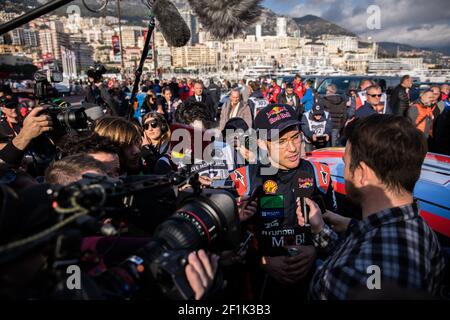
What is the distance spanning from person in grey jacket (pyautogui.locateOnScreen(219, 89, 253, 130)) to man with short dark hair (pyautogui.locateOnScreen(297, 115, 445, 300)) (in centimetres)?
504

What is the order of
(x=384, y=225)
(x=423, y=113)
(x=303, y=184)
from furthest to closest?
(x=423, y=113) → (x=303, y=184) → (x=384, y=225)

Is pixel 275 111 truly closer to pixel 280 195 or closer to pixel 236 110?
pixel 280 195

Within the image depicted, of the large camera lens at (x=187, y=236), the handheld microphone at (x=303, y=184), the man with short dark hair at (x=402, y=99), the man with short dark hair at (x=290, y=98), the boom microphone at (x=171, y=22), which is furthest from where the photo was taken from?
the man with short dark hair at (x=290, y=98)

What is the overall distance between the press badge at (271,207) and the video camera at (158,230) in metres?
0.76

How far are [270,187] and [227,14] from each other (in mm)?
1106

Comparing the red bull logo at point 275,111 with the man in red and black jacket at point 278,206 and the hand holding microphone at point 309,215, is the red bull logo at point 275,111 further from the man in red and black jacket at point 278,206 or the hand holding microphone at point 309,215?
the hand holding microphone at point 309,215

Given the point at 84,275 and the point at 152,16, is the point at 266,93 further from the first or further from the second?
the point at 84,275

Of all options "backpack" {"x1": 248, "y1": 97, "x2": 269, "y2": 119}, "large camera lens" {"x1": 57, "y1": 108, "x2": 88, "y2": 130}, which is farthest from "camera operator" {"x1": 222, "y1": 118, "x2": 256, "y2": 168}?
"backpack" {"x1": 248, "y1": 97, "x2": 269, "y2": 119}

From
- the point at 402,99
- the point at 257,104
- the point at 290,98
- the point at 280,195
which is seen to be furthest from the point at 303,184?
the point at 290,98

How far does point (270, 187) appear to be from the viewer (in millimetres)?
2223

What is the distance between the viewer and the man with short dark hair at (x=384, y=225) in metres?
1.27

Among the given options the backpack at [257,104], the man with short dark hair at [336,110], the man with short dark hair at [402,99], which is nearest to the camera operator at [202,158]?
the man with short dark hair at [336,110]

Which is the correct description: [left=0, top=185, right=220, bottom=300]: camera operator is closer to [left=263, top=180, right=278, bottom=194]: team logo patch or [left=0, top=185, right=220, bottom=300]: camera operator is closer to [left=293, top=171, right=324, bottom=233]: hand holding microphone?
[left=293, top=171, right=324, bottom=233]: hand holding microphone
